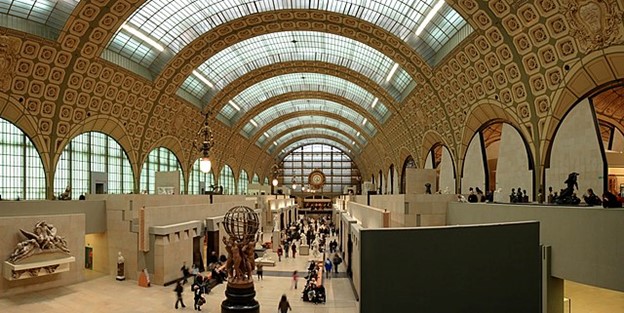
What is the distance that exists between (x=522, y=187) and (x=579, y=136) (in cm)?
402

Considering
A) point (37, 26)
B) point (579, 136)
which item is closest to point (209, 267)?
point (37, 26)

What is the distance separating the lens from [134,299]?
17.2m

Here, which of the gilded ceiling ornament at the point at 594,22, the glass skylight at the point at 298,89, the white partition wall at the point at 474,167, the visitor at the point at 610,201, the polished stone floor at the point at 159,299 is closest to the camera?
the visitor at the point at 610,201

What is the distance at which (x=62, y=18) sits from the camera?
2120cm

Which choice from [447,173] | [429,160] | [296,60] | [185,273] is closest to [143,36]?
[296,60]

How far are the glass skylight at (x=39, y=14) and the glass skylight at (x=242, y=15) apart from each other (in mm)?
4396

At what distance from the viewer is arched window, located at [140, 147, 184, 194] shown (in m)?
34.1

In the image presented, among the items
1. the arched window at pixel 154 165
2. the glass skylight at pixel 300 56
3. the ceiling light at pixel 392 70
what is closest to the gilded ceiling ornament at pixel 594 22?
the glass skylight at pixel 300 56

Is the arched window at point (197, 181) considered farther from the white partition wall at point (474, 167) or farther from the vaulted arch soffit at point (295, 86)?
the white partition wall at point (474, 167)

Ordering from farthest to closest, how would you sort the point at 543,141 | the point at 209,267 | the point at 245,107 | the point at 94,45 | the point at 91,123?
the point at 245,107
the point at 91,123
the point at 209,267
the point at 94,45
the point at 543,141

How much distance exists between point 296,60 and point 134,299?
2503 cm

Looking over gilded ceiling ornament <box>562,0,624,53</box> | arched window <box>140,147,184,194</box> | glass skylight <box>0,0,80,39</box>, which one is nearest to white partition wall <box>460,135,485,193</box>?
gilded ceiling ornament <box>562,0,624,53</box>

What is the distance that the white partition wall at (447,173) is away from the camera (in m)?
28.9

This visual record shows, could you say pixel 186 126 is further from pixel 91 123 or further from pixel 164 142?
pixel 91 123
